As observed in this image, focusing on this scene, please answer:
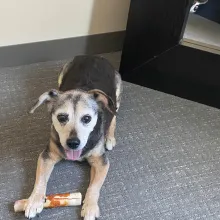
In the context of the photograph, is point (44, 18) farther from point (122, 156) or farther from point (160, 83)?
point (122, 156)

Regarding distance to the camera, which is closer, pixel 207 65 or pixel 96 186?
pixel 96 186

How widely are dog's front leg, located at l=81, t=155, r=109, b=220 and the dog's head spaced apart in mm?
158

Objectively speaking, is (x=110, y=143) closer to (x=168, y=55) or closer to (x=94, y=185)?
(x=94, y=185)

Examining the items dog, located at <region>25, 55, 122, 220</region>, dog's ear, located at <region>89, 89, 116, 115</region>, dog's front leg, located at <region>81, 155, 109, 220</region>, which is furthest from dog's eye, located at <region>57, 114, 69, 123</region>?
dog's front leg, located at <region>81, 155, 109, 220</region>

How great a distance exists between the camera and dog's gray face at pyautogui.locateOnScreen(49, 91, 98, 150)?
1.61 meters

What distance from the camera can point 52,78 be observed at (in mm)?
2379

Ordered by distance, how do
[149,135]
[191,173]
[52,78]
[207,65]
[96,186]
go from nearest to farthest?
1. [96,186]
2. [191,173]
3. [149,135]
4. [207,65]
5. [52,78]

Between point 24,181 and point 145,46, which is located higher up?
point 145,46

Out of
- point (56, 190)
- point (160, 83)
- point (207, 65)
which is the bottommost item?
point (56, 190)

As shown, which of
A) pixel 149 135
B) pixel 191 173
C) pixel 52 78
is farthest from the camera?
pixel 52 78

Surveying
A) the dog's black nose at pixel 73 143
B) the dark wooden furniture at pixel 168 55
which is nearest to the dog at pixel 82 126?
the dog's black nose at pixel 73 143

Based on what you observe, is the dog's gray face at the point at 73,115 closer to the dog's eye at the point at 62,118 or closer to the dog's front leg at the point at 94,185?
the dog's eye at the point at 62,118

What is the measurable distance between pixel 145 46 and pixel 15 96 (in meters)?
0.74

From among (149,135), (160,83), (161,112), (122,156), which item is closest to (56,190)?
(122,156)
